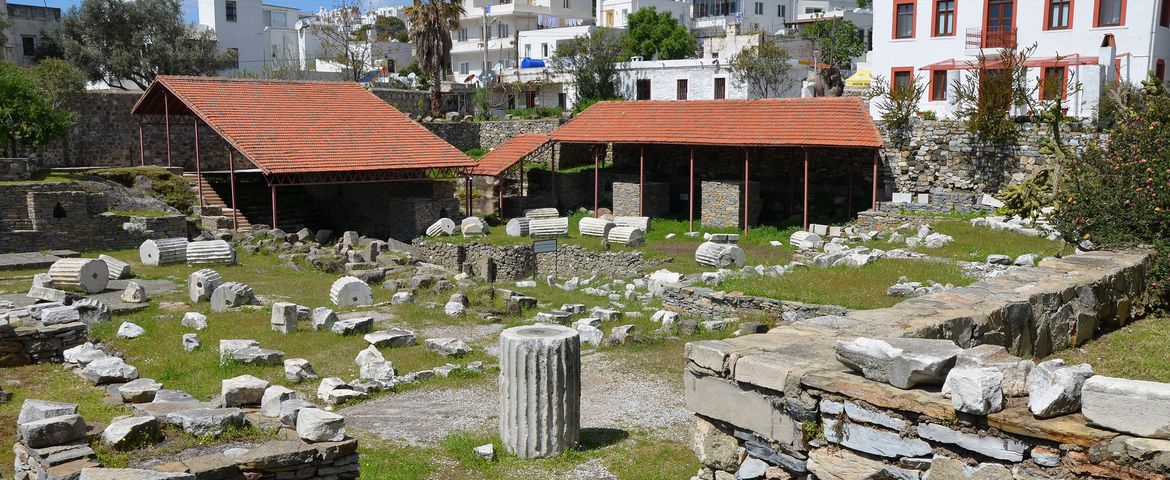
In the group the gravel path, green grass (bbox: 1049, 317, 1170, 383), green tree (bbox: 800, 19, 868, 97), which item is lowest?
the gravel path

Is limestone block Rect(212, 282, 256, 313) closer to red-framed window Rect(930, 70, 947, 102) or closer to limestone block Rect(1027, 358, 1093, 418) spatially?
limestone block Rect(1027, 358, 1093, 418)

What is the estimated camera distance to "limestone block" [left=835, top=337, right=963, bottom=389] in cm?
551

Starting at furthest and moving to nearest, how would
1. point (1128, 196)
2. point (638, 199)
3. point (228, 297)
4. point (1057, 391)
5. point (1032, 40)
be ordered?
1. point (638, 199)
2. point (1032, 40)
3. point (228, 297)
4. point (1128, 196)
5. point (1057, 391)

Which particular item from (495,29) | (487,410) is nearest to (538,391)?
(487,410)

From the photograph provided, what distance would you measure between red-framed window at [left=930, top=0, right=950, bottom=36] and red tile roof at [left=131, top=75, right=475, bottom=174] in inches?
660

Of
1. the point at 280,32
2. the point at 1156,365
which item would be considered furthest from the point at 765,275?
the point at 280,32

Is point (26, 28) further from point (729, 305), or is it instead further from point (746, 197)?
point (729, 305)

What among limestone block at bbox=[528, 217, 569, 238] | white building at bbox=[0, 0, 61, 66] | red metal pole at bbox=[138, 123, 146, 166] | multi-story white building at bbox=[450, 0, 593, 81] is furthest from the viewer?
multi-story white building at bbox=[450, 0, 593, 81]

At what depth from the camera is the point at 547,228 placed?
27.9 metres

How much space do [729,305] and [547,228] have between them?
12144 millimetres

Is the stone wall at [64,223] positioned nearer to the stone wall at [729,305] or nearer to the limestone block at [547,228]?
the limestone block at [547,228]

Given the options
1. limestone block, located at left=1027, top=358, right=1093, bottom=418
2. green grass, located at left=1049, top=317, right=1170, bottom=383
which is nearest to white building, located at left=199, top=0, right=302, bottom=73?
green grass, located at left=1049, top=317, right=1170, bottom=383

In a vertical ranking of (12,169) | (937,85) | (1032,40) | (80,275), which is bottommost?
(80,275)

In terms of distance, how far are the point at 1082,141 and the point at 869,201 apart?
678 centimetres
